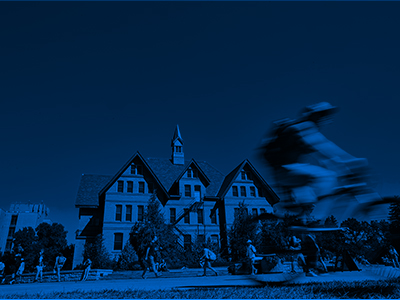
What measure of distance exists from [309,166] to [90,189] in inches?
1494

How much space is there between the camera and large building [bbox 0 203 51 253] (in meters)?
100

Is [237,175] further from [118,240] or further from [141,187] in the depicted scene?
[118,240]

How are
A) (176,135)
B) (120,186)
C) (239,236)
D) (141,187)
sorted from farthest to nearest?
(176,135), (141,187), (120,186), (239,236)

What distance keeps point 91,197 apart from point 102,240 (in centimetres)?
822

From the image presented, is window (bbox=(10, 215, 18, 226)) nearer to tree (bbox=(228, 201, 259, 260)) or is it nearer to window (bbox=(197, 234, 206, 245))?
window (bbox=(197, 234, 206, 245))

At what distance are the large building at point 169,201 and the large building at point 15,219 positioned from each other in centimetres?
8020

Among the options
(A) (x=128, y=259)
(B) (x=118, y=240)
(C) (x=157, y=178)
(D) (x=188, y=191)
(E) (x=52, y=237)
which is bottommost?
(A) (x=128, y=259)

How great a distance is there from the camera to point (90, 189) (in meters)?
38.4

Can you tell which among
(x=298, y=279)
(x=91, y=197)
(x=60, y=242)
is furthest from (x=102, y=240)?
(x=60, y=242)

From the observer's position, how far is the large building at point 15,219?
100312 mm

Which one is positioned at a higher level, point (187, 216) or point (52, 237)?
point (52, 237)

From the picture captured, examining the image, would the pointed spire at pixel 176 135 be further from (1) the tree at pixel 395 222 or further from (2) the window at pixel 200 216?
(1) the tree at pixel 395 222

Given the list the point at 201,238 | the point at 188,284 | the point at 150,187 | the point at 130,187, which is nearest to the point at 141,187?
the point at 150,187

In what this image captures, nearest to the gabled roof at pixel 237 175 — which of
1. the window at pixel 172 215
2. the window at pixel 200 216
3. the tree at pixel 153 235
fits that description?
the window at pixel 200 216
